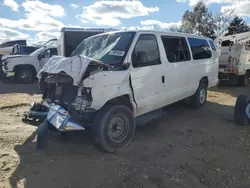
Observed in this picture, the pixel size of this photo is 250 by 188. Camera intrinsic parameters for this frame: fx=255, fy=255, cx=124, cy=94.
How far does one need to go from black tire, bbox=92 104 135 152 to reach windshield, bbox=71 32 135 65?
84cm

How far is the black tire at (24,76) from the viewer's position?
44.0 feet

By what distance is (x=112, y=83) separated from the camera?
409 cm

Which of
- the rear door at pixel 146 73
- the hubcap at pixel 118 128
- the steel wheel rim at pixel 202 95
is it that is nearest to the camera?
the hubcap at pixel 118 128

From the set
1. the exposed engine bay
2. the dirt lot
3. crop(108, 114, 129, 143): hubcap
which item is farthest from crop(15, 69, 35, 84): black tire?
crop(108, 114, 129, 143): hubcap

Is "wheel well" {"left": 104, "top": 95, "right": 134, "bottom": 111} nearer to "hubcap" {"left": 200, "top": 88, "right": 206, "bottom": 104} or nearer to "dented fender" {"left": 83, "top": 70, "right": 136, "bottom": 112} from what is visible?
"dented fender" {"left": 83, "top": 70, "right": 136, "bottom": 112}

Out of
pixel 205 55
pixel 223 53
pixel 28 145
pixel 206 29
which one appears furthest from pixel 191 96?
pixel 206 29

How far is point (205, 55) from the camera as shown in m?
7.08

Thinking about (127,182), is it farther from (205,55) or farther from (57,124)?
(205,55)

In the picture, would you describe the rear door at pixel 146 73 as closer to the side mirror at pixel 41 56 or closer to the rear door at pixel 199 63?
the rear door at pixel 199 63

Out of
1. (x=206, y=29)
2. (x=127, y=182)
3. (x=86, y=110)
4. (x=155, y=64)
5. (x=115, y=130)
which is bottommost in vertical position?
(x=127, y=182)

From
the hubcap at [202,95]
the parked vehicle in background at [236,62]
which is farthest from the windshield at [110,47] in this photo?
the parked vehicle in background at [236,62]

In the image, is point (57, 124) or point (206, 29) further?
point (206, 29)

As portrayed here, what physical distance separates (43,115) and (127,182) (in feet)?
7.76

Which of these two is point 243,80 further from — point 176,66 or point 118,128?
point 118,128
